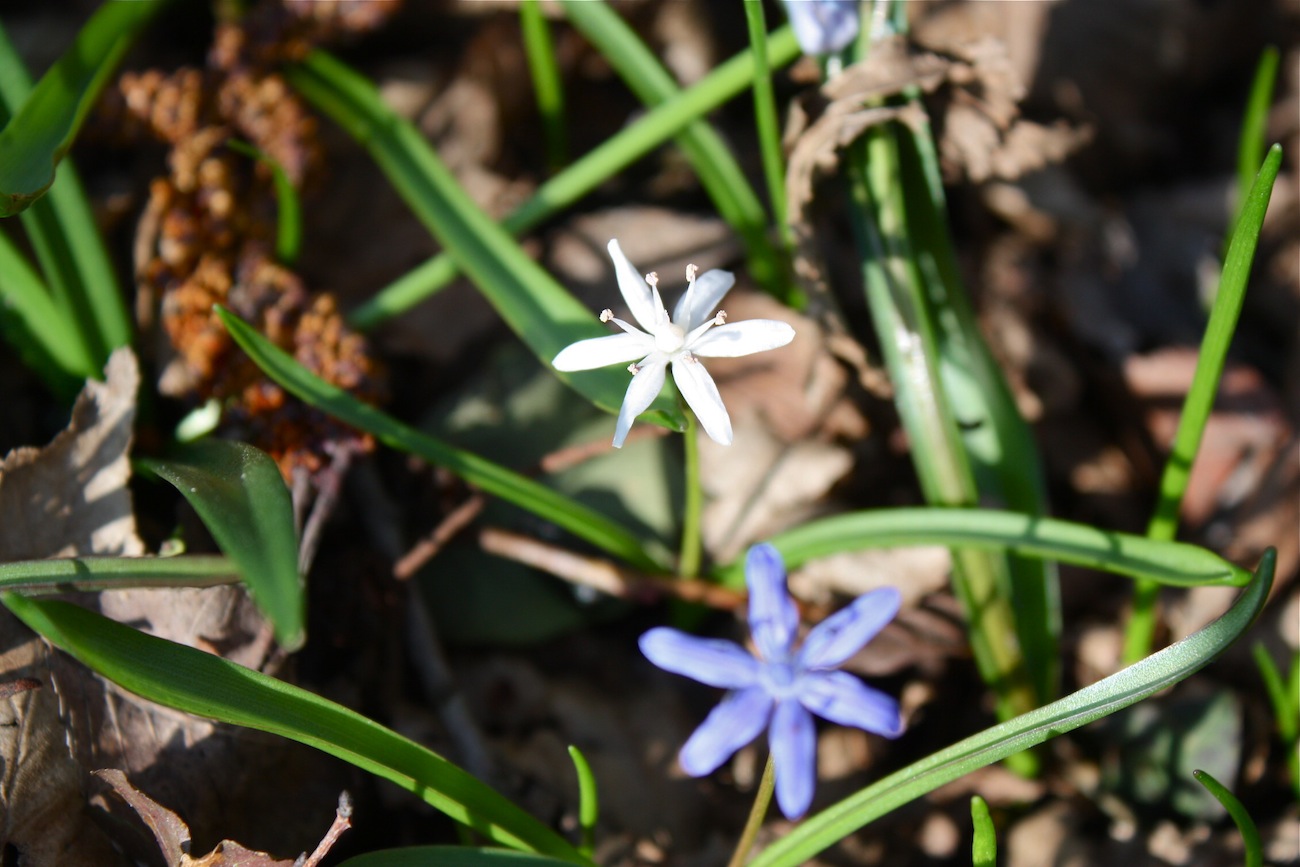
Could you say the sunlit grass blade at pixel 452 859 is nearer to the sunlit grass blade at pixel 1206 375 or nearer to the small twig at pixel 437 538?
the small twig at pixel 437 538

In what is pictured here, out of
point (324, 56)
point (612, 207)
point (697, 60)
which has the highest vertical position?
point (324, 56)

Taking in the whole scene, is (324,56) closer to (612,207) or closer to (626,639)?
(612,207)

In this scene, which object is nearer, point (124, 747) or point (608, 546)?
point (124, 747)

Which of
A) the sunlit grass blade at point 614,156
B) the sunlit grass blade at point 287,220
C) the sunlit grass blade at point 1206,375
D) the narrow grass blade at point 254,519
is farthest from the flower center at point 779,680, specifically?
the sunlit grass blade at point 287,220

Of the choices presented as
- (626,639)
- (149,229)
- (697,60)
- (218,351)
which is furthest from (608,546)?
(697,60)

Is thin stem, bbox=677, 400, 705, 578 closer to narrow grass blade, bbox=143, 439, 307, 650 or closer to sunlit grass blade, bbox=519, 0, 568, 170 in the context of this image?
narrow grass blade, bbox=143, 439, 307, 650
